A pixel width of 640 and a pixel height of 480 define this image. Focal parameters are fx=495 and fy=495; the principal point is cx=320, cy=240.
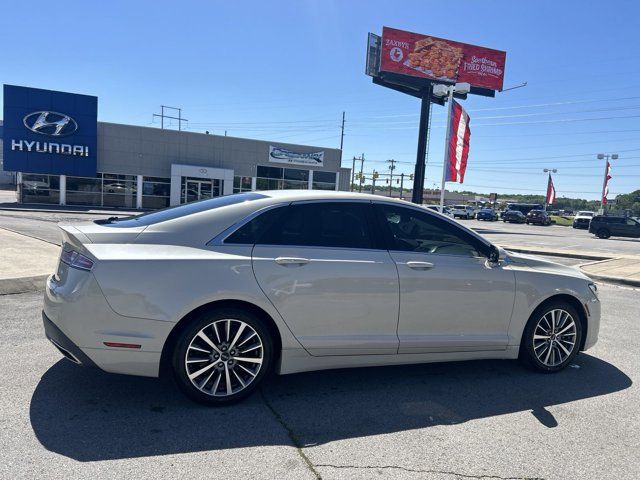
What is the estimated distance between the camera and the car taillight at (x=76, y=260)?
136 inches

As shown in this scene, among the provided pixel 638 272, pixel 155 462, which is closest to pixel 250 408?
pixel 155 462

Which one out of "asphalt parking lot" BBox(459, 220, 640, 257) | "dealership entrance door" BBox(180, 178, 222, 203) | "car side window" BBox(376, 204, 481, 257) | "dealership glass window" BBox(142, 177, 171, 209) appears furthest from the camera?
"dealership entrance door" BBox(180, 178, 222, 203)

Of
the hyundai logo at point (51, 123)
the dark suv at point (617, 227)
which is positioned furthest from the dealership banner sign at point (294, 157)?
the dark suv at point (617, 227)

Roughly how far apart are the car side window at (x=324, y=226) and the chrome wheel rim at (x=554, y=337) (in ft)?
6.41

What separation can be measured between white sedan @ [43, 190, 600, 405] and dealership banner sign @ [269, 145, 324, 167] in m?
37.2

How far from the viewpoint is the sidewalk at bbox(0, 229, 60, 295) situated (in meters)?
7.19

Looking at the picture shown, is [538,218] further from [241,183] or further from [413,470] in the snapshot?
[413,470]

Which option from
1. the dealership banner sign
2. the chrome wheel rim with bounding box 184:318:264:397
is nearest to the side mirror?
the chrome wheel rim with bounding box 184:318:264:397

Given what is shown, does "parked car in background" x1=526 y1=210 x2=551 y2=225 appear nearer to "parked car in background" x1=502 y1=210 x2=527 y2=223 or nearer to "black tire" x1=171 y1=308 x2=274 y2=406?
"parked car in background" x1=502 y1=210 x2=527 y2=223

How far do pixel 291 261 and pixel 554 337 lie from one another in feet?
9.09

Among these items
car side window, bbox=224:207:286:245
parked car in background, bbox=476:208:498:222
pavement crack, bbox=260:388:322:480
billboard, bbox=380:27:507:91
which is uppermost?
billboard, bbox=380:27:507:91

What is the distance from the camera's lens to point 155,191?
122ft

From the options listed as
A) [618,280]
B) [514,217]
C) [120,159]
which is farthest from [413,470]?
[514,217]

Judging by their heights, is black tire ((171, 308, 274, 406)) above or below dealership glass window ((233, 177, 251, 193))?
below
